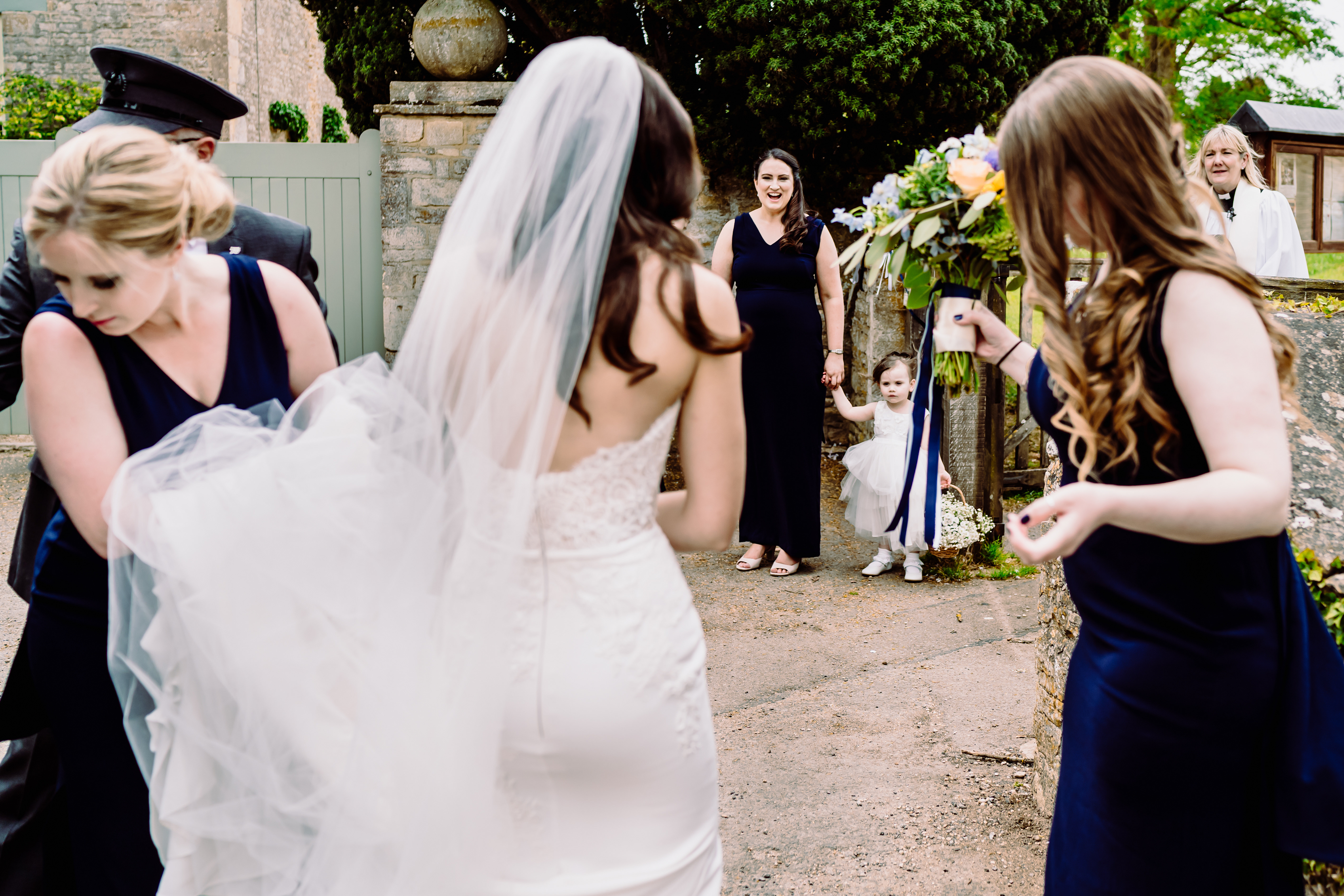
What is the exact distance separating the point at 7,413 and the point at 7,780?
7.35 metres

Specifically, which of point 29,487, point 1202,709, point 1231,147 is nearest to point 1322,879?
point 1202,709

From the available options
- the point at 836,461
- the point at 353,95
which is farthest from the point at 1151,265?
the point at 353,95

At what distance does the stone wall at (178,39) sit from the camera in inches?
646

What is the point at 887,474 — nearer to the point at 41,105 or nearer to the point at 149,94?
the point at 149,94

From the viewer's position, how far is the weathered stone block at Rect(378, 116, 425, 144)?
703cm

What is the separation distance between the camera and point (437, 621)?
5.51 ft

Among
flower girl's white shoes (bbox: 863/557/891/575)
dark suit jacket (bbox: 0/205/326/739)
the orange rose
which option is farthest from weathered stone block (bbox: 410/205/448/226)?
the orange rose

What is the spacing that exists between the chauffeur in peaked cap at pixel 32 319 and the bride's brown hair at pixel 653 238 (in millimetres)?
1039

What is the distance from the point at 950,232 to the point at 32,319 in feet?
6.22

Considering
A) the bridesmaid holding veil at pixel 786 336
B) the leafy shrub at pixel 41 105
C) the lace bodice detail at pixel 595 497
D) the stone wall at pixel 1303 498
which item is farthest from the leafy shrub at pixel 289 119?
the lace bodice detail at pixel 595 497

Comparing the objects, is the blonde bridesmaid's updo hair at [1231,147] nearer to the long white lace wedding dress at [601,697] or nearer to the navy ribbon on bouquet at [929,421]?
the navy ribbon on bouquet at [929,421]

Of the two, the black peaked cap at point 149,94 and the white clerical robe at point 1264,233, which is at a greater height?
the black peaked cap at point 149,94

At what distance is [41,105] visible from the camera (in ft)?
46.5

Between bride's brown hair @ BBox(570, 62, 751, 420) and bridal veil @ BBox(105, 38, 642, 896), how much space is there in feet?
0.09
